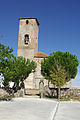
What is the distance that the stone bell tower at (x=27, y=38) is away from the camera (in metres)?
35.2

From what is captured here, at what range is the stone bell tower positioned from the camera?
35.2 metres

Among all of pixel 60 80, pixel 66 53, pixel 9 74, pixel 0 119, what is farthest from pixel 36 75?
pixel 0 119

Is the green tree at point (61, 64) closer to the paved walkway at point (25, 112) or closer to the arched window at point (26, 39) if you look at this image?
the paved walkway at point (25, 112)

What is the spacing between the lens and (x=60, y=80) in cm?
1906

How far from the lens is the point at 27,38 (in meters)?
36.3

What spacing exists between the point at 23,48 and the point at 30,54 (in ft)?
8.29

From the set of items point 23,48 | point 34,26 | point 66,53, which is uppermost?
point 34,26

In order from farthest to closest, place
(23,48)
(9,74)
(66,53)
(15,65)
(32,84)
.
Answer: (23,48) < (32,84) < (66,53) < (15,65) < (9,74)

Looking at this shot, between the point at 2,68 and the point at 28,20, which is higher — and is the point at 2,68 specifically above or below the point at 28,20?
below

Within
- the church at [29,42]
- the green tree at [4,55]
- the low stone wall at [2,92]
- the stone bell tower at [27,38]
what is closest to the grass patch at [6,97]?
the low stone wall at [2,92]

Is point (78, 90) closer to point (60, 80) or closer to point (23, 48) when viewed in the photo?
point (60, 80)

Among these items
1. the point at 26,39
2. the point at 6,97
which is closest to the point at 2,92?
the point at 6,97

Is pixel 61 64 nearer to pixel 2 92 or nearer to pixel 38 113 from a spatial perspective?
pixel 2 92

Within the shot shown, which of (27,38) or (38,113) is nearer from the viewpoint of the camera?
(38,113)
